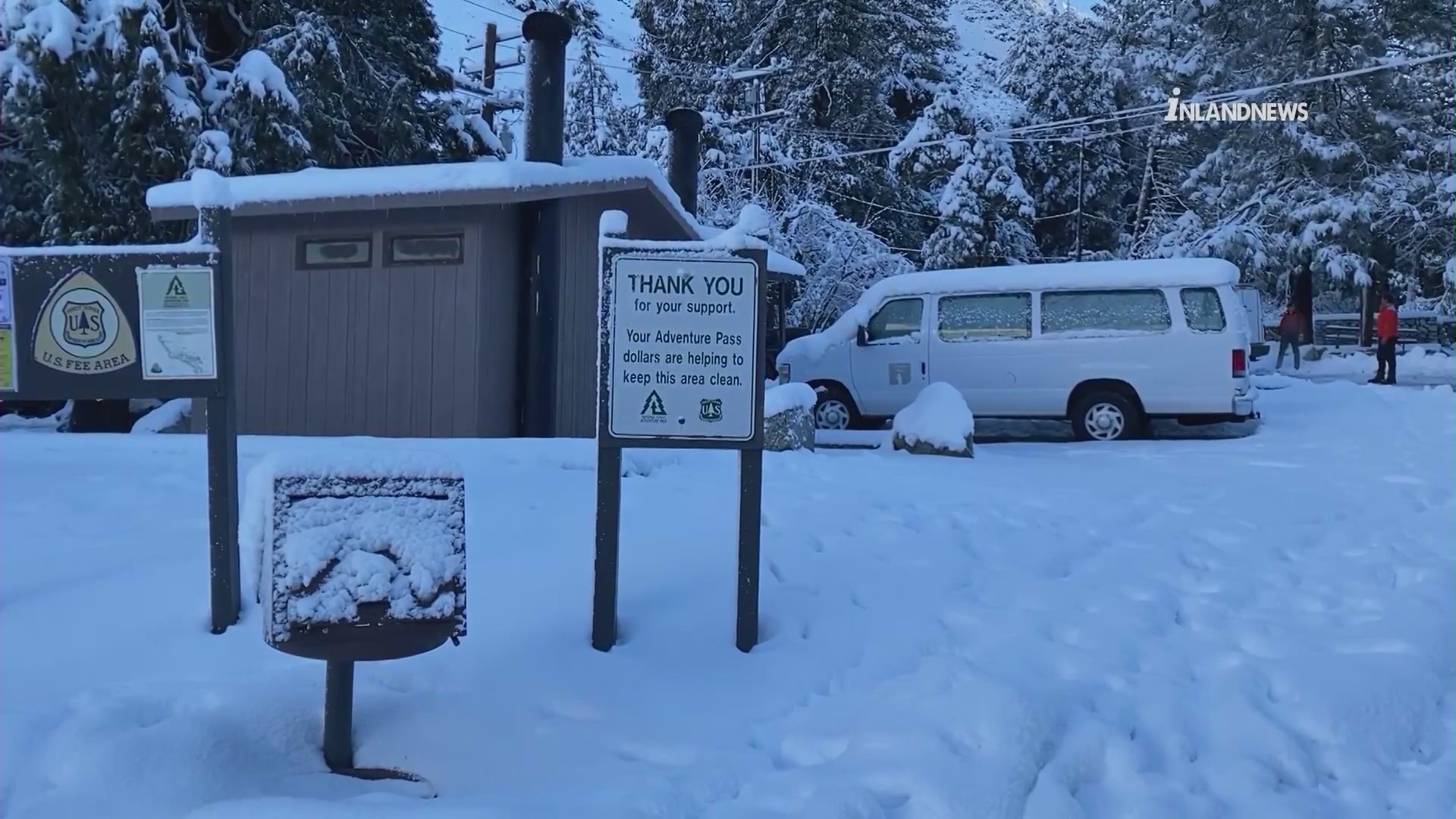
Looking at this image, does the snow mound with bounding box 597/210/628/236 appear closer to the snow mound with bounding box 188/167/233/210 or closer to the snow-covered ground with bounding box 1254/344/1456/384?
the snow mound with bounding box 188/167/233/210

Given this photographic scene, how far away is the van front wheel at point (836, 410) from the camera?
13.3 metres

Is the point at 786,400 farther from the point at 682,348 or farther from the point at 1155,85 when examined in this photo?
the point at 1155,85

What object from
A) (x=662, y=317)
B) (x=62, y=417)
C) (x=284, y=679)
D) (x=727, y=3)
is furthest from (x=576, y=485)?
(x=727, y=3)

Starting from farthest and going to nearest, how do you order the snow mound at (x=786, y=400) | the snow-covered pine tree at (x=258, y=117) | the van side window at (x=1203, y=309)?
the snow-covered pine tree at (x=258, y=117) < the van side window at (x=1203, y=309) < the snow mound at (x=786, y=400)

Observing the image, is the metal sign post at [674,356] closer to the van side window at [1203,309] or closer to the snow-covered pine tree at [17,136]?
the van side window at [1203,309]

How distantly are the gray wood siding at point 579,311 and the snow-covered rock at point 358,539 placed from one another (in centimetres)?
709

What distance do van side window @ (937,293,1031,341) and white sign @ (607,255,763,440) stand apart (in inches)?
348

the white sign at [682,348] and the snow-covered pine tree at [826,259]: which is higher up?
the snow-covered pine tree at [826,259]

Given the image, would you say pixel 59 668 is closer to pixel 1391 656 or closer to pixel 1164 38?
pixel 1391 656

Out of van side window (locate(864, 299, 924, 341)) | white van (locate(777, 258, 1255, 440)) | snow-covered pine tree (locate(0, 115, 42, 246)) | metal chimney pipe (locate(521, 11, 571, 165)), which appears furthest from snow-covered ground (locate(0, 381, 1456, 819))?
snow-covered pine tree (locate(0, 115, 42, 246))

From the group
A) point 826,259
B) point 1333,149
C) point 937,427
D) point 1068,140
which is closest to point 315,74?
point 826,259

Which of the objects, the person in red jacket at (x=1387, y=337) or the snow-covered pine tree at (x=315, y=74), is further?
the person in red jacket at (x=1387, y=337)

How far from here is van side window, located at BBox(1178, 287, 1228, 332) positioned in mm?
11680

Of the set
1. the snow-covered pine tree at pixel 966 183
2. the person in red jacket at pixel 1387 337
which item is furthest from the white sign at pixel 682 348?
the snow-covered pine tree at pixel 966 183
